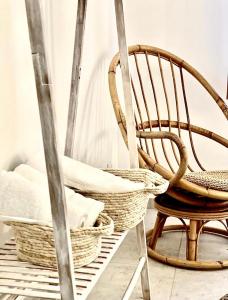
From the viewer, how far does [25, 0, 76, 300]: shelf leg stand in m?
0.94

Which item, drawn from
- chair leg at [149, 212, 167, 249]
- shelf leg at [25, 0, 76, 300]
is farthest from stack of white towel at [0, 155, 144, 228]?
chair leg at [149, 212, 167, 249]

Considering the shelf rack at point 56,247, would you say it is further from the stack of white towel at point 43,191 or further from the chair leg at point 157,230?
the chair leg at point 157,230

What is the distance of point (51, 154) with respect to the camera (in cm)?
99

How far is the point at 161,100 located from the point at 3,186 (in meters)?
1.66

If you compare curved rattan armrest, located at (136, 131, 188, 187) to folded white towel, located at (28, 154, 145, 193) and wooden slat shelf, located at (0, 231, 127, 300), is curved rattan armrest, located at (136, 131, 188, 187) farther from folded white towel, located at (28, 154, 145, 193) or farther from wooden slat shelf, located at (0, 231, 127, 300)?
wooden slat shelf, located at (0, 231, 127, 300)

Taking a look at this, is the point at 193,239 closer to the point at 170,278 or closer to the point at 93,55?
the point at 170,278

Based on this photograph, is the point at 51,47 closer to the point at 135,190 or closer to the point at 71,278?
the point at 135,190

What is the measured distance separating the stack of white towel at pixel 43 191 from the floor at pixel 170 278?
618mm

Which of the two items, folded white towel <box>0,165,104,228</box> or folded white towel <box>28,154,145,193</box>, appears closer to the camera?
folded white towel <box>0,165,104,228</box>

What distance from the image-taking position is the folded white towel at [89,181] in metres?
1.40

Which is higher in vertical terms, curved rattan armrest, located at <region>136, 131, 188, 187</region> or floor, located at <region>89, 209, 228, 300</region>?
curved rattan armrest, located at <region>136, 131, 188, 187</region>

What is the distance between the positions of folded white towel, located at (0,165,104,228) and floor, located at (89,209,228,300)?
2.33ft

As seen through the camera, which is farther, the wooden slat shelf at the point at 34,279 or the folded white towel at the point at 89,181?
the folded white towel at the point at 89,181

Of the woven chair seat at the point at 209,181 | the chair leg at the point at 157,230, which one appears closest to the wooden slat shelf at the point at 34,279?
the woven chair seat at the point at 209,181
